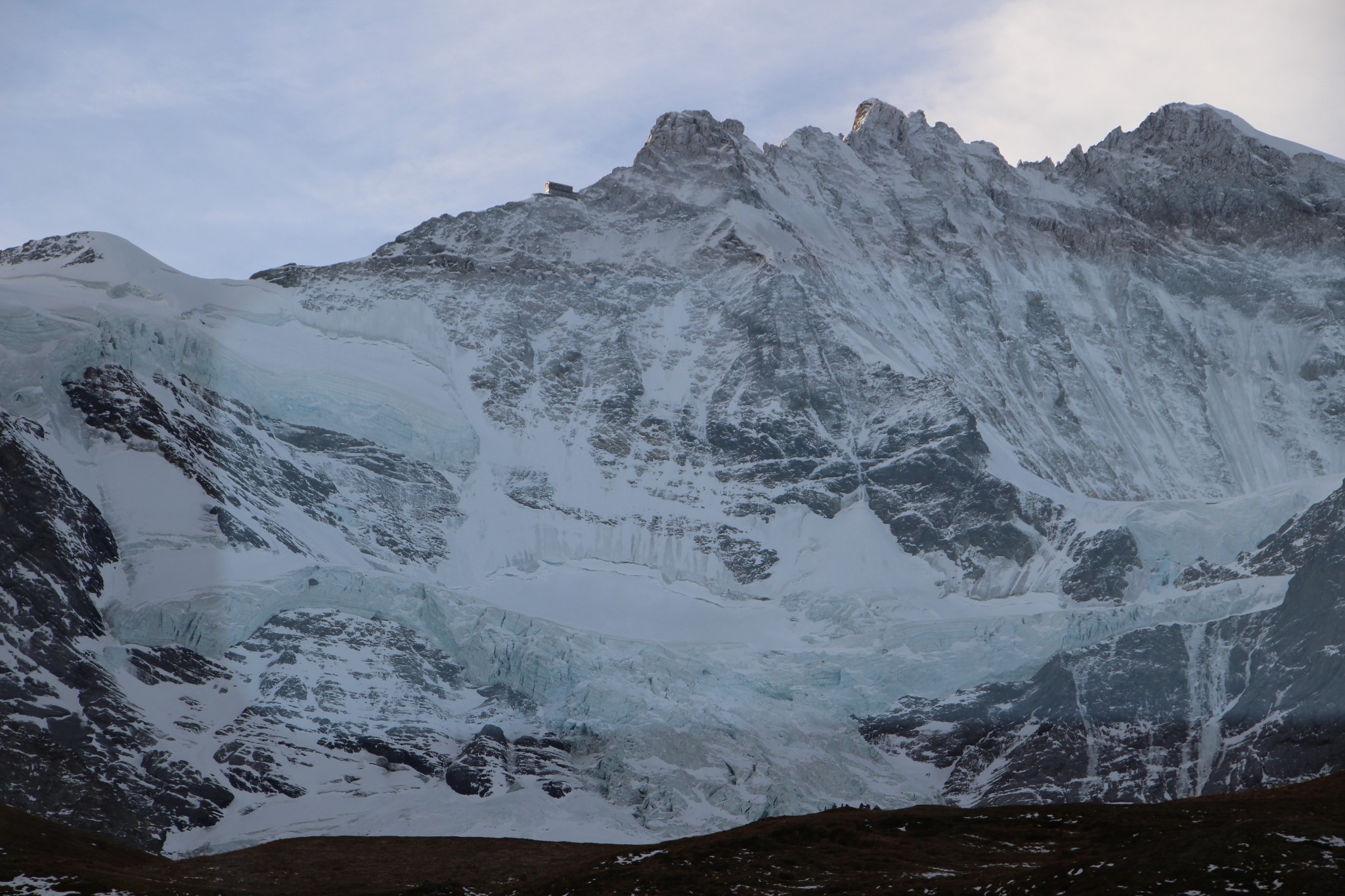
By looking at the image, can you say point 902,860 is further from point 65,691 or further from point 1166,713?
point 65,691

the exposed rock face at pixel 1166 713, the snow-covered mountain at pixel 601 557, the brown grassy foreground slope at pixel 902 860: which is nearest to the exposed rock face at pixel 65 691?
the snow-covered mountain at pixel 601 557

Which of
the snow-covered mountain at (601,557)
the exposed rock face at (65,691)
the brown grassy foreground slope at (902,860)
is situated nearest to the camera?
the brown grassy foreground slope at (902,860)

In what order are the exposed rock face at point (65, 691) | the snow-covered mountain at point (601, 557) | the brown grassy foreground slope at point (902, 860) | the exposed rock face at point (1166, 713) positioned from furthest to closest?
the snow-covered mountain at point (601, 557) < the exposed rock face at point (1166, 713) < the exposed rock face at point (65, 691) < the brown grassy foreground slope at point (902, 860)

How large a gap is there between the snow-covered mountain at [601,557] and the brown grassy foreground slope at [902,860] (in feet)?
102

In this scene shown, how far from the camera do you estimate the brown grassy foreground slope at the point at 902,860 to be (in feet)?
138

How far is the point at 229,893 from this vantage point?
205 feet

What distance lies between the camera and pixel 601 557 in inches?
6048

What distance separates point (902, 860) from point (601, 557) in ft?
322

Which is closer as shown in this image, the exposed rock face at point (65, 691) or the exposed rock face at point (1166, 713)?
the exposed rock face at point (65, 691)

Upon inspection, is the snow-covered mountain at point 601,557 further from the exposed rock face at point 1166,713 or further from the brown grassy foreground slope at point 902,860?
the brown grassy foreground slope at point 902,860

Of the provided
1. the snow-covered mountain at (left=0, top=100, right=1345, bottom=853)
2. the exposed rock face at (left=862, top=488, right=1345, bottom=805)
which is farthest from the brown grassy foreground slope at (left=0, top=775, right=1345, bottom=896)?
the exposed rock face at (left=862, top=488, right=1345, bottom=805)

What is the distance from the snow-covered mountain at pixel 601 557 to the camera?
11319 cm

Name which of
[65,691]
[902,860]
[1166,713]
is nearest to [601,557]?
[65,691]

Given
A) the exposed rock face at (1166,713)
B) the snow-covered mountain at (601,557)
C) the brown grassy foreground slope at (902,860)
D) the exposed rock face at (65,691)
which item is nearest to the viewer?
the brown grassy foreground slope at (902,860)
